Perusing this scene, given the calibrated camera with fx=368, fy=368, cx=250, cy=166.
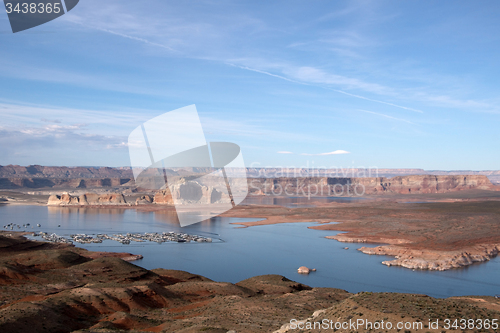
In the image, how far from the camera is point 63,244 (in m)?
49.1

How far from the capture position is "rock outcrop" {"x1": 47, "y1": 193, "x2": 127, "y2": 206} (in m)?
117

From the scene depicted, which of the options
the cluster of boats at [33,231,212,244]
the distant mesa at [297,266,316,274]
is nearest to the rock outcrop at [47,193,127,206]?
the cluster of boats at [33,231,212,244]

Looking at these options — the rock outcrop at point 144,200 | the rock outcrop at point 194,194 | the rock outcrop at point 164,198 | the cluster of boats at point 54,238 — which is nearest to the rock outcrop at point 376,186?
the rock outcrop at point 194,194

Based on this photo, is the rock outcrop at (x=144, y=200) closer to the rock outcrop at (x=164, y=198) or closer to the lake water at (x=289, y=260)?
the rock outcrop at (x=164, y=198)

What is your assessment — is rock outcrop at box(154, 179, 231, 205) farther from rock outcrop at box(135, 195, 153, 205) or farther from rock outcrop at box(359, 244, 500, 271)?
rock outcrop at box(359, 244, 500, 271)

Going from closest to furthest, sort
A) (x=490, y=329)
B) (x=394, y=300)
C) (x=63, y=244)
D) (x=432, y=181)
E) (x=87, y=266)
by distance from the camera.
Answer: (x=490, y=329), (x=394, y=300), (x=87, y=266), (x=63, y=244), (x=432, y=181)

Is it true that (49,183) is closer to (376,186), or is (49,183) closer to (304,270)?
(376,186)

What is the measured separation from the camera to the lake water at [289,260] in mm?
34375

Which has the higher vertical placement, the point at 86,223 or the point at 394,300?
the point at 394,300

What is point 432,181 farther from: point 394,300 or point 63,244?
point 394,300

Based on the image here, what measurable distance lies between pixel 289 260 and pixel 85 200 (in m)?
94.2

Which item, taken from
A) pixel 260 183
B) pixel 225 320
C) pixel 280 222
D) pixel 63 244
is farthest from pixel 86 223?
pixel 260 183

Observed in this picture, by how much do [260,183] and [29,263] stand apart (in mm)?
163168

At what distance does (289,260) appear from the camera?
44469mm
